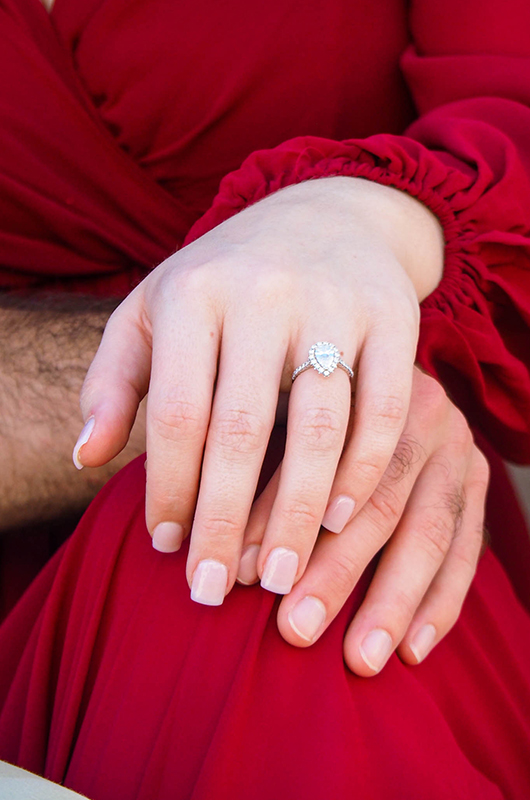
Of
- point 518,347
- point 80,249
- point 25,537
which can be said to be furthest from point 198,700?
point 80,249

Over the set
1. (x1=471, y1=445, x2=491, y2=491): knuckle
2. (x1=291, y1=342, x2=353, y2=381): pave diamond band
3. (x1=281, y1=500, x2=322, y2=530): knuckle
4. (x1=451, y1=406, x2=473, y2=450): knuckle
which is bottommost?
(x1=471, y1=445, x2=491, y2=491): knuckle

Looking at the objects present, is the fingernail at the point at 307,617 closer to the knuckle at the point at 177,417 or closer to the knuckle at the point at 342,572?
the knuckle at the point at 342,572

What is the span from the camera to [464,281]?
1.86 feet

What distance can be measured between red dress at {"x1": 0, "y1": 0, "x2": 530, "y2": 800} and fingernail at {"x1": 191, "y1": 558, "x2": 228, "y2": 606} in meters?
0.02

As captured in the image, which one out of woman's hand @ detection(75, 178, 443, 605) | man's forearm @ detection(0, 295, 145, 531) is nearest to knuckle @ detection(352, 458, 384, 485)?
woman's hand @ detection(75, 178, 443, 605)

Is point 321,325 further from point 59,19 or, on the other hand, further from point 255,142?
point 59,19

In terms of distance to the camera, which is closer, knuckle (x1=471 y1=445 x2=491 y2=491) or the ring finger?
the ring finger

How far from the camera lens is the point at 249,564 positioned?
0.38 m

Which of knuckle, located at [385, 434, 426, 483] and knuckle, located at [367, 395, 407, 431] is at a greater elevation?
knuckle, located at [367, 395, 407, 431]

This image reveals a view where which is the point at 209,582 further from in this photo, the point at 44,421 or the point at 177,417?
the point at 44,421

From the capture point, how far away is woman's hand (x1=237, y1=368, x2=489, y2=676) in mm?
383

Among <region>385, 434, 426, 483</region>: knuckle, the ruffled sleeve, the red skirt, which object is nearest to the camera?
the red skirt

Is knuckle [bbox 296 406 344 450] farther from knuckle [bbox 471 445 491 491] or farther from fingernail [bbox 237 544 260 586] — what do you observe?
knuckle [bbox 471 445 491 491]

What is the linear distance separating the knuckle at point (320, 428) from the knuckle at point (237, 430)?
0.03 meters
